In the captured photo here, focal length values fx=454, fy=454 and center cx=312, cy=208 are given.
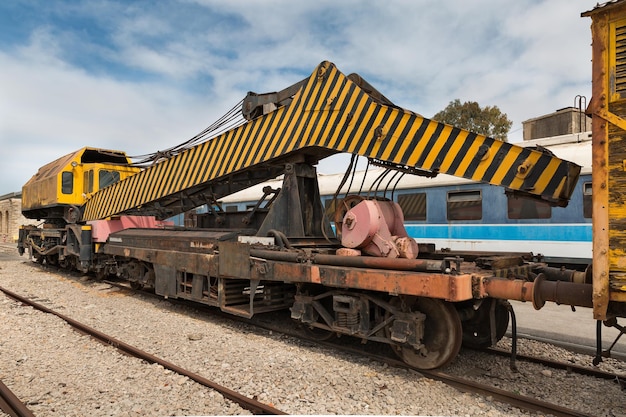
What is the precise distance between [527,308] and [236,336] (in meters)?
5.90

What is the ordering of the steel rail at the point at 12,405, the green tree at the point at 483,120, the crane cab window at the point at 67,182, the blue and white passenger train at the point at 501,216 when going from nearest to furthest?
the steel rail at the point at 12,405 → the blue and white passenger train at the point at 501,216 → the crane cab window at the point at 67,182 → the green tree at the point at 483,120

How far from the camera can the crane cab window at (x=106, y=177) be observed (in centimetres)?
1265

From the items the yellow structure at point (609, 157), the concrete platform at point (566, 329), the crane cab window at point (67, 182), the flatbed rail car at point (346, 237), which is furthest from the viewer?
the crane cab window at point (67, 182)

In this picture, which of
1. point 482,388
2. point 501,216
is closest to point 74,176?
point 501,216

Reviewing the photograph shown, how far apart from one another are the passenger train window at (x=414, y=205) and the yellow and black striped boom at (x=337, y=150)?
5214mm

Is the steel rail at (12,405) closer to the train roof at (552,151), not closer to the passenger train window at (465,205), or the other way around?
the train roof at (552,151)

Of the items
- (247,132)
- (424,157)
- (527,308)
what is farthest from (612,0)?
(527,308)

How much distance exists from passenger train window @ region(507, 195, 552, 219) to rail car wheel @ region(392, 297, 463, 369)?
19.3ft

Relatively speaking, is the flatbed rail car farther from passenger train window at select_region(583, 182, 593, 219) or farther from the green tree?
the green tree

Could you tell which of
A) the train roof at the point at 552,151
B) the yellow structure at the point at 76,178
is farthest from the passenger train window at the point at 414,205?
the yellow structure at the point at 76,178

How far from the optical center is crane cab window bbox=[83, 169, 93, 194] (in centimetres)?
1260

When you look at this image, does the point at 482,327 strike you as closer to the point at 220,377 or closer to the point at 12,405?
the point at 220,377

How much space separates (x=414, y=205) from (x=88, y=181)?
29.4 ft

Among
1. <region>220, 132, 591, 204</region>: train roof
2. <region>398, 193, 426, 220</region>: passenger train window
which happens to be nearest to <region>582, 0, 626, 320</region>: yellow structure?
<region>220, 132, 591, 204</region>: train roof
